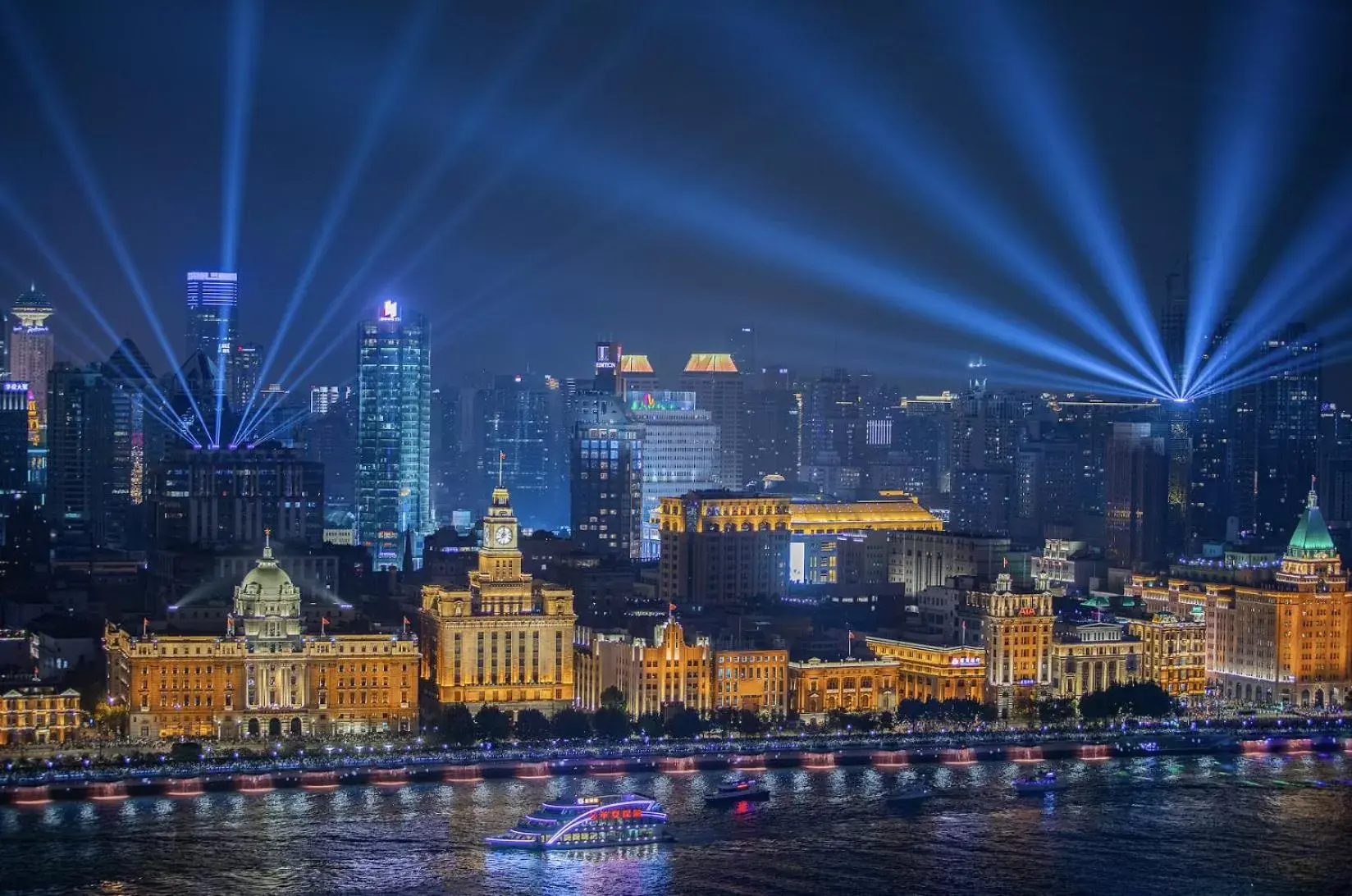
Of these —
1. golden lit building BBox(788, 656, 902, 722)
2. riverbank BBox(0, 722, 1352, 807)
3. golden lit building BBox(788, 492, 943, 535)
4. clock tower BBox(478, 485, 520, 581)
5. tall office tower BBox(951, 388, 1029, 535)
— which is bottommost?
riverbank BBox(0, 722, 1352, 807)

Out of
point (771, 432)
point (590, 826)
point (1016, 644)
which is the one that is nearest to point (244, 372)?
point (771, 432)

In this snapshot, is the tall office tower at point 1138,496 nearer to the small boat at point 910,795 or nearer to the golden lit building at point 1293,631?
the golden lit building at point 1293,631

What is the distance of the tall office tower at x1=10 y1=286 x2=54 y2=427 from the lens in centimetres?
8900

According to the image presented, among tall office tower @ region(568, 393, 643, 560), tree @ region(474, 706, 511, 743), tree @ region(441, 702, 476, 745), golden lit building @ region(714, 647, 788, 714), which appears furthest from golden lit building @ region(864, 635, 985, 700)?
tall office tower @ region(568, 393, 643, 560)

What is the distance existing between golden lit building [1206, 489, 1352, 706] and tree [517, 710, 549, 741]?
18088 mm

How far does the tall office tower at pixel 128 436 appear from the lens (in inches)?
3280

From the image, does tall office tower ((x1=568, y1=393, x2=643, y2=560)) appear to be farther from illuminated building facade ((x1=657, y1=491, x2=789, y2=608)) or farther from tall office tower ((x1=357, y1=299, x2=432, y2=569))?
illuminated building facade ((x1=657, y1=491, x2=789, y2=608))

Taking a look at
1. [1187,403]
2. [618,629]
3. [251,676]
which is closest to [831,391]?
[1187,403]

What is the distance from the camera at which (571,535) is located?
7525 cm

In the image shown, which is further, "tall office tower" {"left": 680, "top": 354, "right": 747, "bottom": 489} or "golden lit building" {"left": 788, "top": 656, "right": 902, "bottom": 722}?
"tall office tower" {"left": 680, "top": 354, "right": 747, "bottom": 489}

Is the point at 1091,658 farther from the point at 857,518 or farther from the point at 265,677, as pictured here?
the point at 265,677

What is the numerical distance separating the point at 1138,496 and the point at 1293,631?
19.2 meters

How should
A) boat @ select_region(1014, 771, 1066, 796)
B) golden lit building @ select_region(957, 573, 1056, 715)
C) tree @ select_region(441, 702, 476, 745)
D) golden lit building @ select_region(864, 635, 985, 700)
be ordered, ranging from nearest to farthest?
boat @ select_region(1014, 771, 1066, 796)
tree @ select_region(441, 702, 476, 745)
golden lit building @ select_region(864, 635, 985, 700)
golden lit building @ select_region(957, 573, 1056, 715)

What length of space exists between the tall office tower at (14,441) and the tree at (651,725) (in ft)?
124
